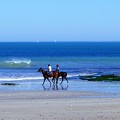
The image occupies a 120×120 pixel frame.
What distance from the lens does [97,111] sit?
20.0m

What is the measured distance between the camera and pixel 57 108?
68.6ft

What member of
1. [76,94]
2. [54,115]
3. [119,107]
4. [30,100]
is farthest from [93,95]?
[54,115]

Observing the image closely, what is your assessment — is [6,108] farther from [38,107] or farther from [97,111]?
[97,111]

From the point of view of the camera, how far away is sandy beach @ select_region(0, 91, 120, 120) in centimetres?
1864

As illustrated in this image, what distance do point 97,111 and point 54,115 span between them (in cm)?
191

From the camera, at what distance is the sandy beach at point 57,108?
61.2 feet

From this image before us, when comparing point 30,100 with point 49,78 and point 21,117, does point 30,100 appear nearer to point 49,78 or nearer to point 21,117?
point 21,117

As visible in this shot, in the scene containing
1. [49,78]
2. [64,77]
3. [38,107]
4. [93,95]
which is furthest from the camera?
[49,78]

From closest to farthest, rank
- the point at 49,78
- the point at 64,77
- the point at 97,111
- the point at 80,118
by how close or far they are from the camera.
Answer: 1. the point at 80,118
2. the point at 97,111
3. the point at 64,77
4. the point at 49,78

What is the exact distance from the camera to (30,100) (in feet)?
79.7

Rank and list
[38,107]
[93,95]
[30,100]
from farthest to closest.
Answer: [93,95] < [30,100] < [38,107]

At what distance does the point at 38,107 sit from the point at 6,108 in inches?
51.0

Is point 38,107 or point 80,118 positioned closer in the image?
point 80,118

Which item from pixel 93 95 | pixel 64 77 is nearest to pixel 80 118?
pixel 93 95
